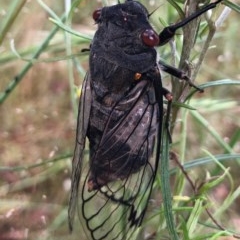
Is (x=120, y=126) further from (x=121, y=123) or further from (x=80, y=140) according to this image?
(x=80, y=140)

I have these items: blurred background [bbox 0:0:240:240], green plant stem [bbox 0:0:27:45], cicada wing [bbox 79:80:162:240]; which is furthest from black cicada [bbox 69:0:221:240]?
green plant stem [bbox 0:0:27:45]

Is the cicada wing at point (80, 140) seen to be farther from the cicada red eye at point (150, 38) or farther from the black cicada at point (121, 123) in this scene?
the cicada red eye at point (150, 38)

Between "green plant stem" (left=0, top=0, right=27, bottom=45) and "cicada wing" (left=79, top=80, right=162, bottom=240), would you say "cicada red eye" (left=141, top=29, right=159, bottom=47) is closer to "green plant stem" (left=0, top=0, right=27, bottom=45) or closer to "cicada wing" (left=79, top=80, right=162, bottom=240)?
"cicada wing" (left=79, top=80, right=162, bottom=240)

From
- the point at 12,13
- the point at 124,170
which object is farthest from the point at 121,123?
the point at 12,13

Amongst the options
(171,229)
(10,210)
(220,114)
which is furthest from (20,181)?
(171,229)

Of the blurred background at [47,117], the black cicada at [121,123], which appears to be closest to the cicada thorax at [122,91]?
the black cicada at [121,123]

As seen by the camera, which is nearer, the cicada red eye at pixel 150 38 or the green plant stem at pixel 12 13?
the cicada red eye at pixel 150 38

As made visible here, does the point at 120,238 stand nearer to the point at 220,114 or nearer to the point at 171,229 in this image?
the point at 171,229
